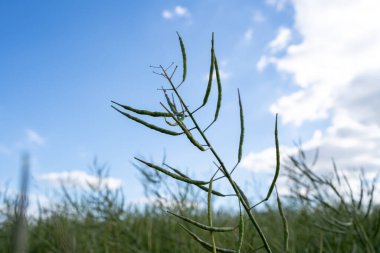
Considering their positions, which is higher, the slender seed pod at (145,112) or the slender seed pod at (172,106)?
the slender seed pod at (172,106)

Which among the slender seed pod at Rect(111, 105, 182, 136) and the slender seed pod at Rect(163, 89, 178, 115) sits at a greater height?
the slender seed pod at Rect(163, 89, 178, 115)

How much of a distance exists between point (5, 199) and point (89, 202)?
0.60 metres

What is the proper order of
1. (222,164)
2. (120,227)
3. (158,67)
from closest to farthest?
(222,164), (158,67), (120,227)

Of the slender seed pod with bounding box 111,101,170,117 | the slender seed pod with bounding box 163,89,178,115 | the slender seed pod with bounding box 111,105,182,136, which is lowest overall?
the slender seed pod with bounding box 111,105,182,136

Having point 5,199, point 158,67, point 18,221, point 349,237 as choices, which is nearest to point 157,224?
point 5,199

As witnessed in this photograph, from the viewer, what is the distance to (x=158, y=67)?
0.74 m

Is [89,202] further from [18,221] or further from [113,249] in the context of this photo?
[18,221]

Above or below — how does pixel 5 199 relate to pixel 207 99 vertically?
above

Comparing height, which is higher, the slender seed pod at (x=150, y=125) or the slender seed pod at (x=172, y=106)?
the slender seed pod at (x=172, y=106)

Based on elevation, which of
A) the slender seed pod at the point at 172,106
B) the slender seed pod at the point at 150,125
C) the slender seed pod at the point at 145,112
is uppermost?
the slender seed pod at the point at 172,106

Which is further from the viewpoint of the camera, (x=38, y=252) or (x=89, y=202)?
(x=38, y=252)

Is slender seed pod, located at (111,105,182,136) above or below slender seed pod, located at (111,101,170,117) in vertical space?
below

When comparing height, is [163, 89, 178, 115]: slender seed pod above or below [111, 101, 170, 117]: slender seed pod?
above

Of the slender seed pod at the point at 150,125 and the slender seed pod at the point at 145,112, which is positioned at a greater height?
the slender seed pod at the point at 145,112
